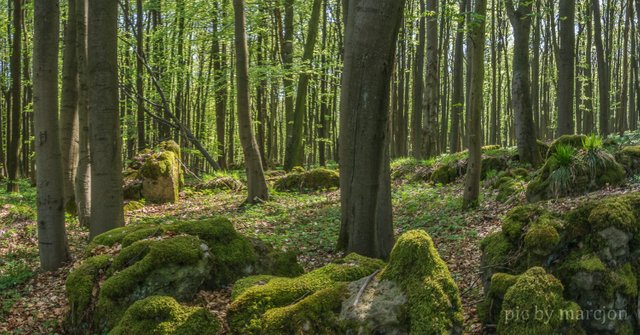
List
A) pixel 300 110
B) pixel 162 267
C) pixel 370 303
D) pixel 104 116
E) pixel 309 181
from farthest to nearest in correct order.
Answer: pixel 300 110 → pixel 309 181 → pixel 104 116 → pixel 162 267 → pixel 370 303

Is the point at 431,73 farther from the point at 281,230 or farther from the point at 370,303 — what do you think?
the point at 370,303

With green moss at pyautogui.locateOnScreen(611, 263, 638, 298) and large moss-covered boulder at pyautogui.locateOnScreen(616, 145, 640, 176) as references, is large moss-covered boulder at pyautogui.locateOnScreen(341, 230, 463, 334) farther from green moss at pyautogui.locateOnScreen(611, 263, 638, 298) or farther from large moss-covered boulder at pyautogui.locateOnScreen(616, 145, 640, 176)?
large moss-covered boulder at pyautogui.locateOnScreen(616, 145, 640, 176)

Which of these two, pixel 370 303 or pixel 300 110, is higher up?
pixel 300 110

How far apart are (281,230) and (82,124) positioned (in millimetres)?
4603

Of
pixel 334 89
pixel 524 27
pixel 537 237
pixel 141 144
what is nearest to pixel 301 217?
pixel 537 237

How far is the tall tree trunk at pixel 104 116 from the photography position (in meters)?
7.20

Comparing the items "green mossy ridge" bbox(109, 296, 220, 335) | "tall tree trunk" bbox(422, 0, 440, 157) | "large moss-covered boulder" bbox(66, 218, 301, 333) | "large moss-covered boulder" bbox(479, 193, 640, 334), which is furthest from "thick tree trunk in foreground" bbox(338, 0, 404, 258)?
"tall tree trunk" bbox(422, 0, 440, 157)

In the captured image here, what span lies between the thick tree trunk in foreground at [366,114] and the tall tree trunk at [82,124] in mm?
5620

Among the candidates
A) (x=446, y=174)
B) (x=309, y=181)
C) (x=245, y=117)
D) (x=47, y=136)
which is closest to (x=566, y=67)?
(x=446, y=174)

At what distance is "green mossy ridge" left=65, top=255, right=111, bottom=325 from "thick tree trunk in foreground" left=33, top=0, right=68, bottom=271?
225 centimetres

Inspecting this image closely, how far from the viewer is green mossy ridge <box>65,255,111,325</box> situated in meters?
4.99

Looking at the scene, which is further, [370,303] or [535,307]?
[370,303]

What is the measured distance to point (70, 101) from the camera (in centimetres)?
976

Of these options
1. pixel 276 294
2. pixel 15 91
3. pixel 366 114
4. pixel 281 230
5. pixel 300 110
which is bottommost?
pixel 281 230
